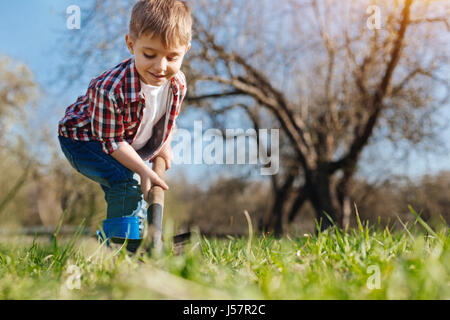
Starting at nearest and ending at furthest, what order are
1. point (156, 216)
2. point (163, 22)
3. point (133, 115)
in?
1. point (156, 216)
2. point (163, 22)
3. point (133, 115)

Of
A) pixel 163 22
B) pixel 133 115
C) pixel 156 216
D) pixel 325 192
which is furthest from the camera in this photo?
pixel 325 192

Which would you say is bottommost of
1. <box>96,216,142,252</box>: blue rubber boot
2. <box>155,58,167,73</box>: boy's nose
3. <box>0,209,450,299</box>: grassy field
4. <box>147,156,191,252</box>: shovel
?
<box>96,216,142,252</box>: blue rubber boot

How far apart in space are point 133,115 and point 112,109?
0.16 m

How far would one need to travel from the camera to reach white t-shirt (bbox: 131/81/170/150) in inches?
89.4

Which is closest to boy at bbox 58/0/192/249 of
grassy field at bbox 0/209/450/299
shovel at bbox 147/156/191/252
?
shovel at bbox 147/156/191/252

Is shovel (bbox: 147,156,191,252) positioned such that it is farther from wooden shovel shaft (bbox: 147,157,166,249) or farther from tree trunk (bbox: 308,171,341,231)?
tree trunk (bbox: 308,171,341,231)

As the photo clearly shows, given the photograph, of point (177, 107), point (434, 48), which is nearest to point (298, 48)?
point (434, 48)

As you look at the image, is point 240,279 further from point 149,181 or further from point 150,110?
point 150,110

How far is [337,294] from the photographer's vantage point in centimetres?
97

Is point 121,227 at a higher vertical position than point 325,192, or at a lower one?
higher

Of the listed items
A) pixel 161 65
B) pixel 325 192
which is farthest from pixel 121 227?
pixel 325 192

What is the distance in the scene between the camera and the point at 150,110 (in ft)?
7.65

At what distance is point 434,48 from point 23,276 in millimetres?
8742
